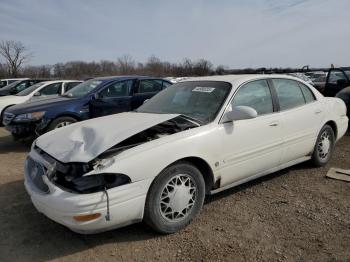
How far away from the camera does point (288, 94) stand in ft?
15.7

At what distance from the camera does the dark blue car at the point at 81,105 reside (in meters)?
7.01

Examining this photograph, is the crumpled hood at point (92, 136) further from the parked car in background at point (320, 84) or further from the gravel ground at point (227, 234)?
the parked car in background at point (320, 84)

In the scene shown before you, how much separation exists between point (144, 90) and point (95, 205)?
5.79m

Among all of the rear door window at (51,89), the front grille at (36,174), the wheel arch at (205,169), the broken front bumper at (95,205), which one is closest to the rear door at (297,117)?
the wheel arch at (205,169)

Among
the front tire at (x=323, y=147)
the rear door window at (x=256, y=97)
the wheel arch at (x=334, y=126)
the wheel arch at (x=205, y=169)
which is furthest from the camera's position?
the wheel arch at (x=334, y=126)

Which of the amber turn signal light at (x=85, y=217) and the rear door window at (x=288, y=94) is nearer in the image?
the amber turn signal light at (x=85, y=217)

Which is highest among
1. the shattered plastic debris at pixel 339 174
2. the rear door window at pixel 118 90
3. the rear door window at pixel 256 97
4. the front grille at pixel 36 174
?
the rear door window at pixel 256 97

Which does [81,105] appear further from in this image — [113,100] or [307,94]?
[307,94]

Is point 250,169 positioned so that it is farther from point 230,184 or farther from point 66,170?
point 66,170

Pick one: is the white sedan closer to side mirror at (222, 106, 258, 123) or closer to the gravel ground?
side mirror at (222, 106, 258, 123)

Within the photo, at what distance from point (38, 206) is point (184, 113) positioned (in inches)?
72.3

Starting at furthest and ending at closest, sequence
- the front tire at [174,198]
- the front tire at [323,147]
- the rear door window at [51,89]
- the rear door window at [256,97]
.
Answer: the rear door window at [51,89] < the front tire at [323,147] < the rear door window at [256,97] < the front tire at [174,198]

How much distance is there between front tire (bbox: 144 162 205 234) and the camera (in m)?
3.19

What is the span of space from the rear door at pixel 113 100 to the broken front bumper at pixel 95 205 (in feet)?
15.0
